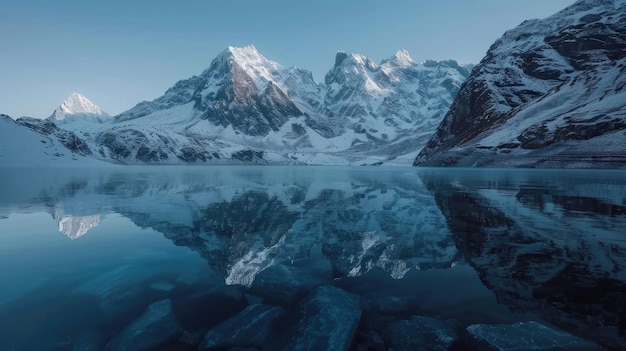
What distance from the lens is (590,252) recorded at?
1434 centimetres

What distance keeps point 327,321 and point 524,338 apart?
15.6 ft

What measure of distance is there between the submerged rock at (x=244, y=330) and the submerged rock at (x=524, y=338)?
5190 mm

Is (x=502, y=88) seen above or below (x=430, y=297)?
above

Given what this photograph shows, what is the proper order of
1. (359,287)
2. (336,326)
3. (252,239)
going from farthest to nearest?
1. (252,239)
2. (359,287)
3. (336,326)

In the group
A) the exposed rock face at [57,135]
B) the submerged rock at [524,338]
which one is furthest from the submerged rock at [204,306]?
the exposed rock face at [57,135]

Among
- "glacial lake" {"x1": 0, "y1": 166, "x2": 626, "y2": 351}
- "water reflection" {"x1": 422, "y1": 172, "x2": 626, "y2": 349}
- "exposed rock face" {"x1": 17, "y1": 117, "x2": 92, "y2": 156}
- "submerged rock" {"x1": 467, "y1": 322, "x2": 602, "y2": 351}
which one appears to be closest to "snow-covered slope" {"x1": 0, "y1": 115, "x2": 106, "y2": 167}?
"exposed rock face" {"x1": 17, "y1": 117, "x2": 92, "y2": 156}

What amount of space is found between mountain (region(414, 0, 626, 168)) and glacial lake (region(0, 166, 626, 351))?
307ft

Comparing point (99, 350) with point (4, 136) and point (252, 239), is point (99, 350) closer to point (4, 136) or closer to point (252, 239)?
point (252, 239)

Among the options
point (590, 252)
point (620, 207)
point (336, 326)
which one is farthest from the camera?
point (620, 207)

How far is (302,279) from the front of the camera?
40.4 ft

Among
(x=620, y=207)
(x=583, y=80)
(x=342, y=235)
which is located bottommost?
(x=620, y=207)

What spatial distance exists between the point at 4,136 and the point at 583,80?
24955 cm

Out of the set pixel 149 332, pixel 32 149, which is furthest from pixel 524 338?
pixel 32 149

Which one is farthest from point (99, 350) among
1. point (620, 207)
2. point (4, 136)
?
point (4, 136)
